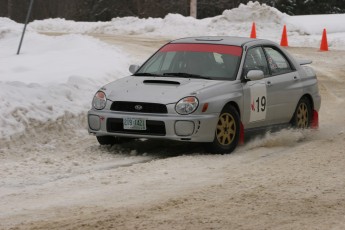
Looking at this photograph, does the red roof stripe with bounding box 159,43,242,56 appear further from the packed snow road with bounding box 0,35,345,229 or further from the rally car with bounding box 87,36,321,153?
the packed snow road with bounding box 0,35,345,229

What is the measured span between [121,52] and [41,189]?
14094 millimetres

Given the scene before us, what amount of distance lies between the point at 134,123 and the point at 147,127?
17 centimetres

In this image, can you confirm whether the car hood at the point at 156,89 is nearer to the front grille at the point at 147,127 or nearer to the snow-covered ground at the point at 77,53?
the front grille at the point at 147,127

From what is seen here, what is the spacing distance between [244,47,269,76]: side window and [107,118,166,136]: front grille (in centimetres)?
178

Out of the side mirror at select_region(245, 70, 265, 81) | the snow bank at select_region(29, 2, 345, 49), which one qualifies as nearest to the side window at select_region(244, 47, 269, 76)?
the side mirror at select_region(245, 70, 265, 81)

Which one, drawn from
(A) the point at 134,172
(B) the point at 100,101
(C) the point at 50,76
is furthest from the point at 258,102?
(C) the point at 50,76

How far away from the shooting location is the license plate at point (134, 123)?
11.2m

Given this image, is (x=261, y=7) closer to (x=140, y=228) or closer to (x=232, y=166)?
(x=232, y=166)

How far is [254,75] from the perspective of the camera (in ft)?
39.3

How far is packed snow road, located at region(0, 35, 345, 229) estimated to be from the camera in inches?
305

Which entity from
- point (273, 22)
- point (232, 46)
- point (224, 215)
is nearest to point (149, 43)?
point (273, 22)

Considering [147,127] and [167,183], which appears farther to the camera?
[147,127]

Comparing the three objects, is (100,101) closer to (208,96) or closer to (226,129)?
(208,96)

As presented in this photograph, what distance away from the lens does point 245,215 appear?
7875 millimetres
